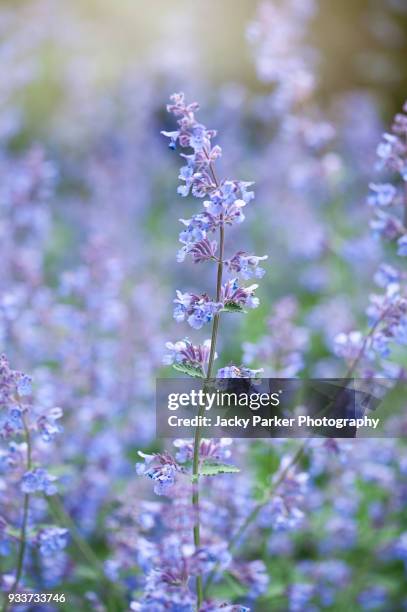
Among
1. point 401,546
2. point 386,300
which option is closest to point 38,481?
point 386,300

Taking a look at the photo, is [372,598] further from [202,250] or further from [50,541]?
[202,250]

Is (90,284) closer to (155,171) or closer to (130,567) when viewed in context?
(130,567)

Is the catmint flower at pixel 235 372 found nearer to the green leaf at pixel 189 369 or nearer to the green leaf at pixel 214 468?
the green leaf at pixel 189 369

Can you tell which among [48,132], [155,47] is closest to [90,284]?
[48,132]

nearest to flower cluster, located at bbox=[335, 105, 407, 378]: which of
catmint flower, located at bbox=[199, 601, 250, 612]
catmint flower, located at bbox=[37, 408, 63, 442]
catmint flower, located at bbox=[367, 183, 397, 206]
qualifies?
catmint flower, located at bbox=[367, 183, 397, 206]

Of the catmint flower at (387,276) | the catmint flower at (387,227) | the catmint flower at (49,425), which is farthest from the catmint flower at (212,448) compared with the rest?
the catmint flower at (387,227)
